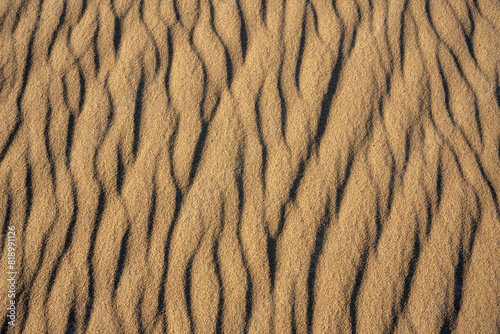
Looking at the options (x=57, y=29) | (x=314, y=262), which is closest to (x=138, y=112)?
(x=57, y=29)

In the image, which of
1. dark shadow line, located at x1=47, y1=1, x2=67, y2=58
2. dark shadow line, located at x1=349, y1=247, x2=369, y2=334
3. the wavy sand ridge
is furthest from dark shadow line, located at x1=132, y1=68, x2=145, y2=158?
dark shadow line, located at x1=349, y1=247, x2=369, y2=334

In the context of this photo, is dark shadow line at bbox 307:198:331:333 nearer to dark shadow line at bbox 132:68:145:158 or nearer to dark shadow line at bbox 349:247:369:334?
dark shadow line at bbox 349:247:369:334

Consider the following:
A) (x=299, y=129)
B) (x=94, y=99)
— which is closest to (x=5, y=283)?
(x=94, y=99)

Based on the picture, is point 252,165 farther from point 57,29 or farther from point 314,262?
point 57,29

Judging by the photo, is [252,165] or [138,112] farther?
[138,112]

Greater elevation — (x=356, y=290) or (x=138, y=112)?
(x=138, y=112)
